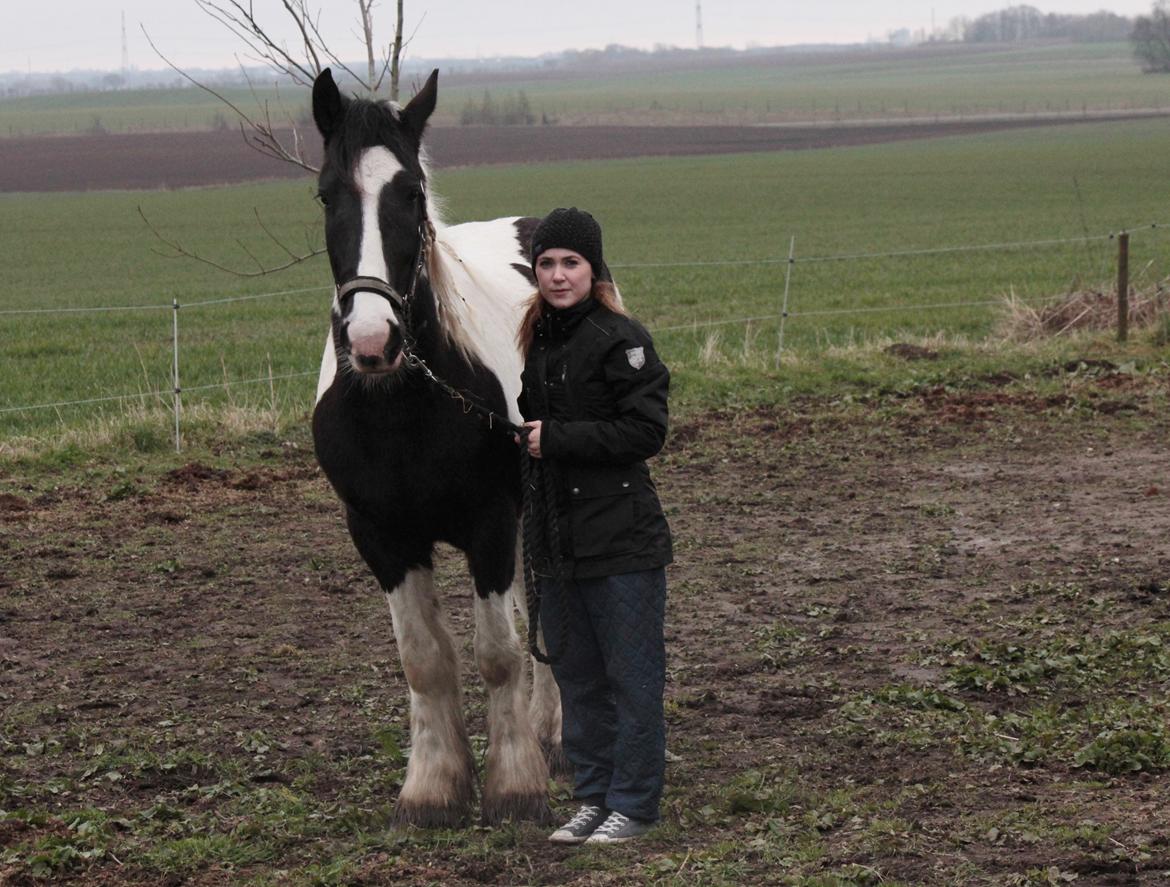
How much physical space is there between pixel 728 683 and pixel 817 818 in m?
1.53

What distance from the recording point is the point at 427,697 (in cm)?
468

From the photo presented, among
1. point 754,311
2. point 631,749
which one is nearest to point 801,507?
point 631,749

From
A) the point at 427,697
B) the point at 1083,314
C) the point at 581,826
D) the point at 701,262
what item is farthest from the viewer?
the point at 701,262

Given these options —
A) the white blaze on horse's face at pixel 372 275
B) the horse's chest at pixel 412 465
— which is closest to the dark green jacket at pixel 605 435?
the horse's chest at pixel 412 465

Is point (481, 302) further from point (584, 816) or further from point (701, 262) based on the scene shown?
point (701, 262)

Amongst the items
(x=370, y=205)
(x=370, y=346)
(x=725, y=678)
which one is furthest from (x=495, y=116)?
(x=370, y=346)

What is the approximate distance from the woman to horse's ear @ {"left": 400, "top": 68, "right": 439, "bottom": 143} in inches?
19.6

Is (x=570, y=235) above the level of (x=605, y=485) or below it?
above

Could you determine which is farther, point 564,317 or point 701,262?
point 701,262

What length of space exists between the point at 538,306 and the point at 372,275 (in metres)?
0.55

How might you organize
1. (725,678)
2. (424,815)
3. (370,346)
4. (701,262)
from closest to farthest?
(370,346) → (424,815) → (725,678) → (701,262)

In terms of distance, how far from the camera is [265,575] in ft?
24.2

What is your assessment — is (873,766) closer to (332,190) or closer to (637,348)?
(637,348)

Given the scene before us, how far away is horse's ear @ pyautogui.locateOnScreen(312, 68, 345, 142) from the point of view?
4.09 metres
